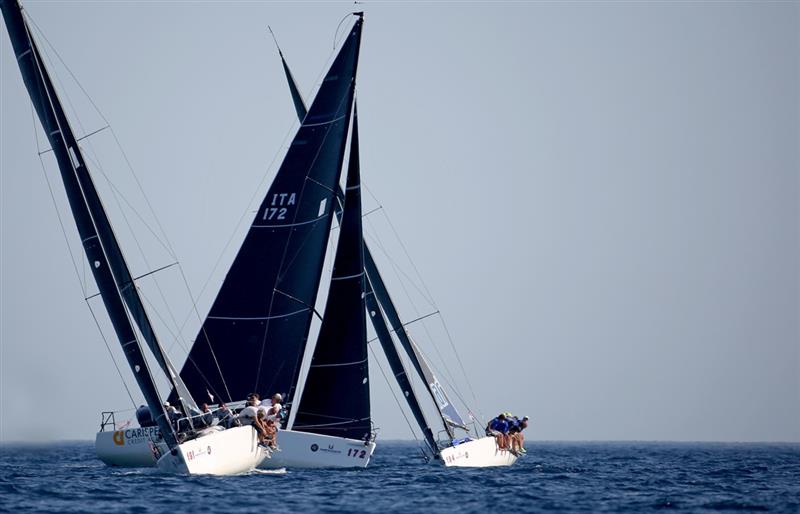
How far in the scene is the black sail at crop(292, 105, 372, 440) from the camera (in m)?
39.3

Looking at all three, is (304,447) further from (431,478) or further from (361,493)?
(361,493)

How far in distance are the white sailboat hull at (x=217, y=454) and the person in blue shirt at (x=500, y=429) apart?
11.7 meters

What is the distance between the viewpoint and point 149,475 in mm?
35250

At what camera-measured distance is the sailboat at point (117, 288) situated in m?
33.5

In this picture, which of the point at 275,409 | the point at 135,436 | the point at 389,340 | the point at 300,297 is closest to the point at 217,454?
the point at 275,409

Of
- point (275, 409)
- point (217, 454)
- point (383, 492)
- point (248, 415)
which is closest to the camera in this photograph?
point (383, 492)

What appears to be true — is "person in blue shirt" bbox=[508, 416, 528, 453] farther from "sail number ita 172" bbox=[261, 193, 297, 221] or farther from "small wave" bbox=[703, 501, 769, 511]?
"small wave" bbox=[703, 501, 769, 511]

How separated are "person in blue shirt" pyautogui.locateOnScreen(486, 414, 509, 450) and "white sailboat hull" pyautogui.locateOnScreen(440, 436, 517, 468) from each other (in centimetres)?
27

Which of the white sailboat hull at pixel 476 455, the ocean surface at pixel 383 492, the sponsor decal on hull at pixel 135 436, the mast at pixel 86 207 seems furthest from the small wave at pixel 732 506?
the sponsor decal on hull at pixel 135 436

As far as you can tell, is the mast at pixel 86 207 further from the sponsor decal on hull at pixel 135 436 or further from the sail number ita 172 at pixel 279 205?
the sponsor decal on hull at pixel 135 436

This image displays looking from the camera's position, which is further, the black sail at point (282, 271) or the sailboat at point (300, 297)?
the black sail at point (282, 271)

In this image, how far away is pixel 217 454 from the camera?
33.5 meters

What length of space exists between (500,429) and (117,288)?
16.5m

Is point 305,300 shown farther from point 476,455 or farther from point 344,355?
point 476,455
